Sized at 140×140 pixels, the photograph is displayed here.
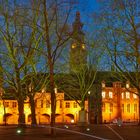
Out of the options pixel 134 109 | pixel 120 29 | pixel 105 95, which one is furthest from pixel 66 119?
pixel 120 29

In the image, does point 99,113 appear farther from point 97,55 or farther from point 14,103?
point 97,55

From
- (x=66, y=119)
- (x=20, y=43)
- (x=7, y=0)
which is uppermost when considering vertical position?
(x=7, y=0)

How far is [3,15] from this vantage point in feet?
109

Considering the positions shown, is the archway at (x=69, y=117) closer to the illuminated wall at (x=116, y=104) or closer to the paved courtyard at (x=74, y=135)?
the illuminated wall at (x=116, y=104)

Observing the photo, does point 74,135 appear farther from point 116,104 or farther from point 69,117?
point 116,104

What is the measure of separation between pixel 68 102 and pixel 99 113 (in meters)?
11.0

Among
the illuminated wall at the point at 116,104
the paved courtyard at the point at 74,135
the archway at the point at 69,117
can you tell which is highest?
the illuminated wall at the point at 116,104

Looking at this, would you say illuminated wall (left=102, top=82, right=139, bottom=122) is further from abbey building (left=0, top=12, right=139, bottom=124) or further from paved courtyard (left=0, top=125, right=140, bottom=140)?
paved courtyard (left=0, top=125, right=140, bottom=140)

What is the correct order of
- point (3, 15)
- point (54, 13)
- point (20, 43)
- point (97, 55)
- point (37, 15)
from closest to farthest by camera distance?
point (54, 13), point (37, 15), point (3, 15), point (20, 43), point (97, 55)

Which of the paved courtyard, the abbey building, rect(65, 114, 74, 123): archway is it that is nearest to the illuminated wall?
the abbey building

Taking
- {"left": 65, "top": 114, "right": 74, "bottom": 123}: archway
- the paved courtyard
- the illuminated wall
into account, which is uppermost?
the illuminated wall

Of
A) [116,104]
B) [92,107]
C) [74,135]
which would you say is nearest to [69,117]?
[92,107]

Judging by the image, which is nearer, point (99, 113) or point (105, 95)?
point (99, 113)

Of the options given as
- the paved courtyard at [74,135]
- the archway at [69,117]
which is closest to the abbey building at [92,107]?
the archway at [69,117]
